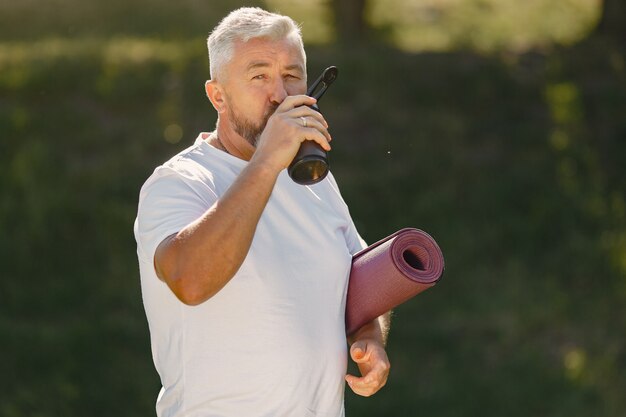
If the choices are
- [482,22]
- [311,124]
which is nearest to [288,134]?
[311,124]

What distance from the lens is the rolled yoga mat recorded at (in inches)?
106

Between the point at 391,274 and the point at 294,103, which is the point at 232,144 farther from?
the point at 391,274

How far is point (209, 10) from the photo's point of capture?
11.4m

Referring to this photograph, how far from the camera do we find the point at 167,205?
7.98 feet

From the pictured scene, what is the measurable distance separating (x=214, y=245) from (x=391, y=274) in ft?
1.82

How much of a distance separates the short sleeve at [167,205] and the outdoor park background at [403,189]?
467cm

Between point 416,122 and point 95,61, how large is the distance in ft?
8.83

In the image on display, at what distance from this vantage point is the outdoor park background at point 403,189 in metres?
7.49

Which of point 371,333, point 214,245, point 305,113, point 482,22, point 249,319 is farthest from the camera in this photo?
point 482,22

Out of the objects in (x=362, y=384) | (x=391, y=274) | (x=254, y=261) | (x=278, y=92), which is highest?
(x=278, y=92)

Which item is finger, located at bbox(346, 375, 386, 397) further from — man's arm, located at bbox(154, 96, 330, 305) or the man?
man's arm, located at bbox(154, 96, 330, 305)

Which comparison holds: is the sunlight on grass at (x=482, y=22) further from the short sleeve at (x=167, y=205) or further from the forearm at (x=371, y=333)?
the short sleeve at (x=167, y=205)

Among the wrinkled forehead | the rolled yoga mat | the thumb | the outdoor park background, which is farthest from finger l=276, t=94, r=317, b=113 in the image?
the outdoor park background

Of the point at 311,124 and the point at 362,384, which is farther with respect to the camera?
the point at 362,384
